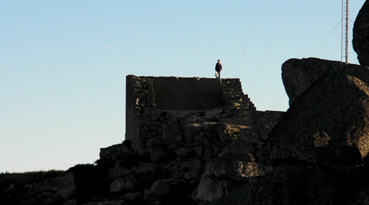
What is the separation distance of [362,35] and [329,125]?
2.30 metres

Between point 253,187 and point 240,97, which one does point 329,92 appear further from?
point 240,97

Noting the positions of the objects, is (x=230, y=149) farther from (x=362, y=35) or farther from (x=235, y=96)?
(x=235, y=96)

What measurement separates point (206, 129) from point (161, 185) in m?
4.77

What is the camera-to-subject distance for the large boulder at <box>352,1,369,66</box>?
40.6ft

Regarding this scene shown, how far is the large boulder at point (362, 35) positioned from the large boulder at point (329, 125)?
84cm

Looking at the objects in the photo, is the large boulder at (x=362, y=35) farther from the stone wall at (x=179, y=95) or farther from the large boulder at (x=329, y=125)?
the stone wall at (x=179, y=95)

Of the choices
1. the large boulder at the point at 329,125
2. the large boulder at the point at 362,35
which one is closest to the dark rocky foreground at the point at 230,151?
the large boulder at the point at 329,125

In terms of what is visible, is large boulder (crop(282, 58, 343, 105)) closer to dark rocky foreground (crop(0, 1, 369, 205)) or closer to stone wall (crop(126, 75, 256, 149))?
dark rocky foreground (crop(0, 1, 369, 205))

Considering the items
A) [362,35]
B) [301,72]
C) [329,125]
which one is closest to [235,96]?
[301,72]

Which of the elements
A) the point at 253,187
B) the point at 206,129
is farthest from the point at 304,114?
the point at 206,129

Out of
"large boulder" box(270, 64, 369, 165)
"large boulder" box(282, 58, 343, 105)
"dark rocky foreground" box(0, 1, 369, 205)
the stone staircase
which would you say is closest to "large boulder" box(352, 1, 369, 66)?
"dark rocky foreground" box(0, 1, 369, 205)

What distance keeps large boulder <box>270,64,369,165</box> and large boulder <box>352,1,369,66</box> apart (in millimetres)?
841

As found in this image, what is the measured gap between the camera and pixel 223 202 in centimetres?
1468

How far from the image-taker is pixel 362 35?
40.7 feet
